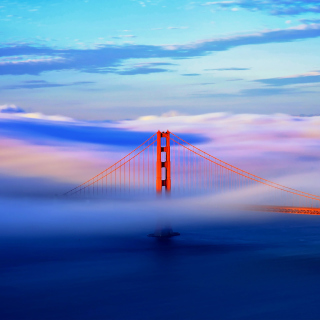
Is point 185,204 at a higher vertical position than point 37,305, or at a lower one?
higher

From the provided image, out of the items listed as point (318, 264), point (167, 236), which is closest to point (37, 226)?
point (167, 236)

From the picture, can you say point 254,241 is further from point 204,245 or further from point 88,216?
point 88,216

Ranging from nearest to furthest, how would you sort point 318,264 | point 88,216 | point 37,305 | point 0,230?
point 37,305 → point 318,264 → point 0,230 → point 88,216

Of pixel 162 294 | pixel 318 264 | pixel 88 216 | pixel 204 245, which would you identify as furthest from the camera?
pixel 88 216

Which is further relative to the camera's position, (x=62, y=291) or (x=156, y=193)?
(x=156, y=193)

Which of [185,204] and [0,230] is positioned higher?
[185,204]

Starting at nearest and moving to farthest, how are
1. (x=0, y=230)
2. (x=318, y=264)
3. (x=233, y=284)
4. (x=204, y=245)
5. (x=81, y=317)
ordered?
(x=81, y=317) → (x=233, y=284) → (x=318, y=264) → (x=204, y=245) → (x=0, y=230)

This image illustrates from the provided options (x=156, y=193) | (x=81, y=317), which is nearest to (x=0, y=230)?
(x=156, y=193)

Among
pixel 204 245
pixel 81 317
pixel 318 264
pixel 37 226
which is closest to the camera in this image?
pixel 81 317

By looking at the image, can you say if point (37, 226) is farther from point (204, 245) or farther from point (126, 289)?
point (126, 289)
